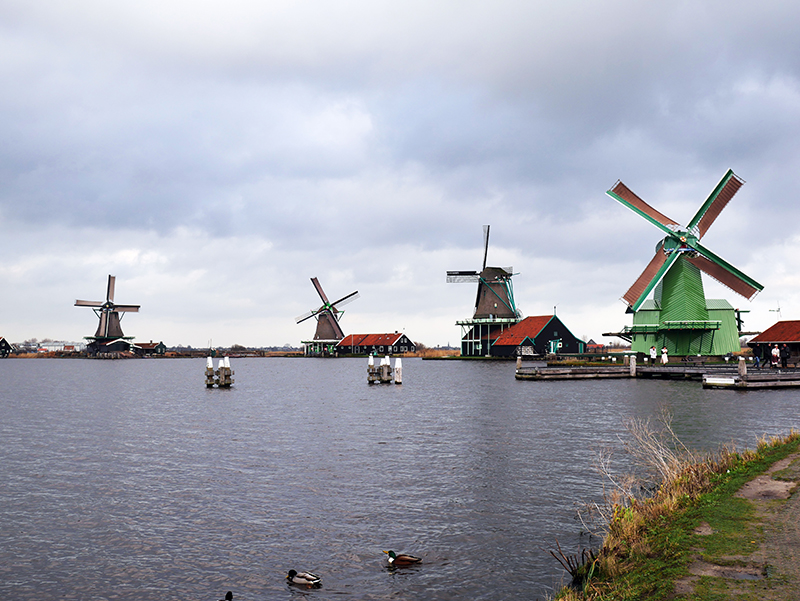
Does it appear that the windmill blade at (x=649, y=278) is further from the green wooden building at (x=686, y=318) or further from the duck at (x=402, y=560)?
the duck at (x=402, y=560)

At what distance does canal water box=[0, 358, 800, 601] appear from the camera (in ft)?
34.2

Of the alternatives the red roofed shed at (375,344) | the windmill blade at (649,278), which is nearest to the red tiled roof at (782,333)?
the windmill blade at (649,278)

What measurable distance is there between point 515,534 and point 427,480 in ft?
15.7

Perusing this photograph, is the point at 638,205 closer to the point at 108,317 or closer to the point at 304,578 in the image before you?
the point at 304,578

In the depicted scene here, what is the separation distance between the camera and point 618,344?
128 meters

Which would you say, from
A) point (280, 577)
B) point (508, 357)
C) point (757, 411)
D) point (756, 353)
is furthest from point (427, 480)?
point (508, 357)

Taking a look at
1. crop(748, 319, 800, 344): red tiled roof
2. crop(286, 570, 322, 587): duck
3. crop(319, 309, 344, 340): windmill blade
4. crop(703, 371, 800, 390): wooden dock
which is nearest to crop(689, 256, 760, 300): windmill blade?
crop(748, 319, 800, 344): red tiled roof

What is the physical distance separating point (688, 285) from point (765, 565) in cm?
5834

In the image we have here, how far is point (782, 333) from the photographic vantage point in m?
59.6

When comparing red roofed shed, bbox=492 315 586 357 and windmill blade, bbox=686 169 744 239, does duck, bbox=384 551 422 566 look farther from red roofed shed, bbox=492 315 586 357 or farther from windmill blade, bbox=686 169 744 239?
red roofed shed, bbox=492 315 586 357

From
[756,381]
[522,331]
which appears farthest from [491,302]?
[756,381]

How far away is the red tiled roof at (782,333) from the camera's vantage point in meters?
57.9

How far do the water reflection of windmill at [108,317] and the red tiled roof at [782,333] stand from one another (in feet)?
405

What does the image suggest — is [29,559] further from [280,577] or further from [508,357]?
[508,357]
